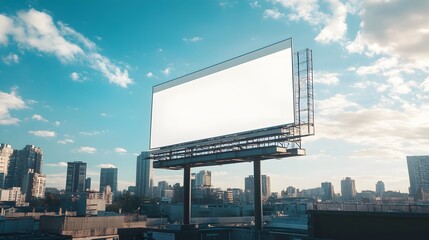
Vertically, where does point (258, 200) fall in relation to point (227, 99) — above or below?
below

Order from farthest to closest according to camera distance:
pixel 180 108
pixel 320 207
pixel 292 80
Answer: pixel 180 108, pixel 292 80, pixel 320 207

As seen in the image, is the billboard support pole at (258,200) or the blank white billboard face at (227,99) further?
the billboard support pole at (258,200)

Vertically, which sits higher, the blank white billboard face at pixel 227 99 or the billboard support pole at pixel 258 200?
the blank white billboard face at pixel 227 99

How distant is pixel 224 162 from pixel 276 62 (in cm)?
1321

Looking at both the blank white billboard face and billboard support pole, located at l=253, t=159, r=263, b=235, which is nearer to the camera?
the blank white billboard face

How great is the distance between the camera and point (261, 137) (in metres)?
34.0

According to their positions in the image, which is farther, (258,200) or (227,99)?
(227,99)

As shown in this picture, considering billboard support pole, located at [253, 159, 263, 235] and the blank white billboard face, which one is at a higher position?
the blank white billboard face

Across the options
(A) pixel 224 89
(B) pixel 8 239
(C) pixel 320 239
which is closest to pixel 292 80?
(A) pixel 224 89

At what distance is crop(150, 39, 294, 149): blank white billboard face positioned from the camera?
33156mm

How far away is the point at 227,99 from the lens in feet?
123

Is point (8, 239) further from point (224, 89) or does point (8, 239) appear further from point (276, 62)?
point (276, 62)

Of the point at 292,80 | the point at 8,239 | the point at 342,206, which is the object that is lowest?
the point at 8,239

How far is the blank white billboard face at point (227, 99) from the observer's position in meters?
33.2
